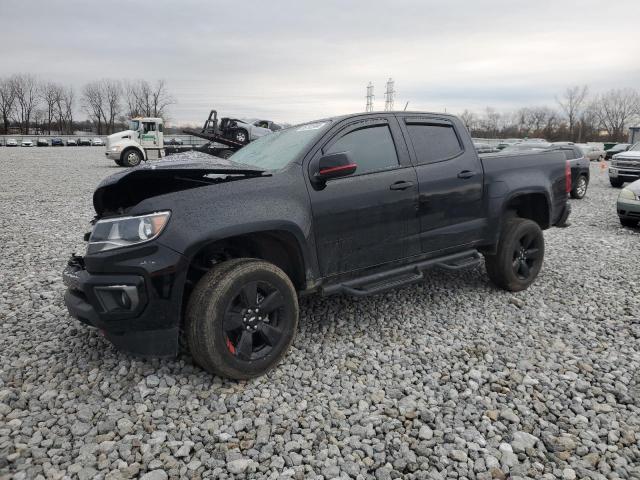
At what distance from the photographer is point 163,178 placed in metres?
3.13

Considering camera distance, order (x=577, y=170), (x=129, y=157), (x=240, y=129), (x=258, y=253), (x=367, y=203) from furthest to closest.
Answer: (x=129, y=157) → (x=240, y=129) → (x=577, y=170) → (x=367, y=203) → (x=258, y=253)

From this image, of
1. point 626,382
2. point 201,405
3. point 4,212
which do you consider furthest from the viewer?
point 4,212

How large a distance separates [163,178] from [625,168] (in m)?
16.4

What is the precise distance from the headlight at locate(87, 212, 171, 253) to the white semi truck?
1901cm

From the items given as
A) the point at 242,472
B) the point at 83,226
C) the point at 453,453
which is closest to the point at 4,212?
the point at 83,226

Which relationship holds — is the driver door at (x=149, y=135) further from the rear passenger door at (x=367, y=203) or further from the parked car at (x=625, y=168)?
the rear passenger door at (x=367, y=203)

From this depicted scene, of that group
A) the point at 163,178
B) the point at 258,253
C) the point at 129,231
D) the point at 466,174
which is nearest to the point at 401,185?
the point at 466,174

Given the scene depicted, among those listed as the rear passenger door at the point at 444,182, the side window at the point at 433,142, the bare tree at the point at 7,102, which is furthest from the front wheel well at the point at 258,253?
the bare tree at the point at 7,102

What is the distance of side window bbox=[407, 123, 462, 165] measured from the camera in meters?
4.03

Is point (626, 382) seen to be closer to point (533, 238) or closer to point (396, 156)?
point (533, 238)

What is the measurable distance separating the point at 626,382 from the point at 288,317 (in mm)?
2423

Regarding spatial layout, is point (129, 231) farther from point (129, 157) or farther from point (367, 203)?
point (129, 157)

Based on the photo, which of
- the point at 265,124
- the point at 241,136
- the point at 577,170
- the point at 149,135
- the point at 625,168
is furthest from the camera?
the point at 265,124

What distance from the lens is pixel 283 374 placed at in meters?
3.29
